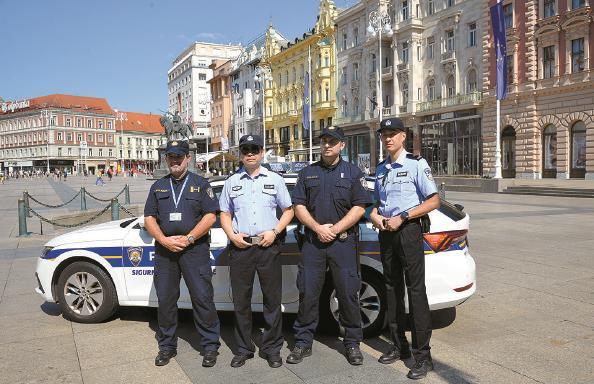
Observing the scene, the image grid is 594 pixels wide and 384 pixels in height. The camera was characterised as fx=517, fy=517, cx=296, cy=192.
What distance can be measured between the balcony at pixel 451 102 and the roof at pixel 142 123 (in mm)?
95870

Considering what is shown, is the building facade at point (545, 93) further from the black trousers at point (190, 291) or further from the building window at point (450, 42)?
the black trousers at point (190, 291)

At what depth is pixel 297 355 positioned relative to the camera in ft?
14.0

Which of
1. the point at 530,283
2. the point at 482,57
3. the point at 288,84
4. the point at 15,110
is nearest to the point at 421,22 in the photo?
the point at 482,57

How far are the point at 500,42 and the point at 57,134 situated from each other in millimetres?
104011

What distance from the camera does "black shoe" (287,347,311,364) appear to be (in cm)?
426

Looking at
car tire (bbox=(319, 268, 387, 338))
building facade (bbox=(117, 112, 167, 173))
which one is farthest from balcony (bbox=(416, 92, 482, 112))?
building facade (bbox=(117, 112, 167, 173))

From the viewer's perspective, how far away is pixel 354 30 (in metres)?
49.7

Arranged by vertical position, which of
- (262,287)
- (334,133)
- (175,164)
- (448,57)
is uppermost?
(448,57)

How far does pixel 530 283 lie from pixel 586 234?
210 inches

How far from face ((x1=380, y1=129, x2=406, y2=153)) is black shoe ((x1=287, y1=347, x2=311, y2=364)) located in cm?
180

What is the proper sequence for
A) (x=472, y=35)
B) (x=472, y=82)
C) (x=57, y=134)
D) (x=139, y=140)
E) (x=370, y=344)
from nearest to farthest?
(x=370, y=344), (x=472, y=35), (x=472, y=82), (x=57, y=134), (x=139, y=140)

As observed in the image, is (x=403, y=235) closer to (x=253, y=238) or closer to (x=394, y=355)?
(x=394, y=355)

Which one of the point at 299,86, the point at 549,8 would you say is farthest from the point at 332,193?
the point at 299,86

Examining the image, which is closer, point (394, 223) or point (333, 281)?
point (394, 223)
